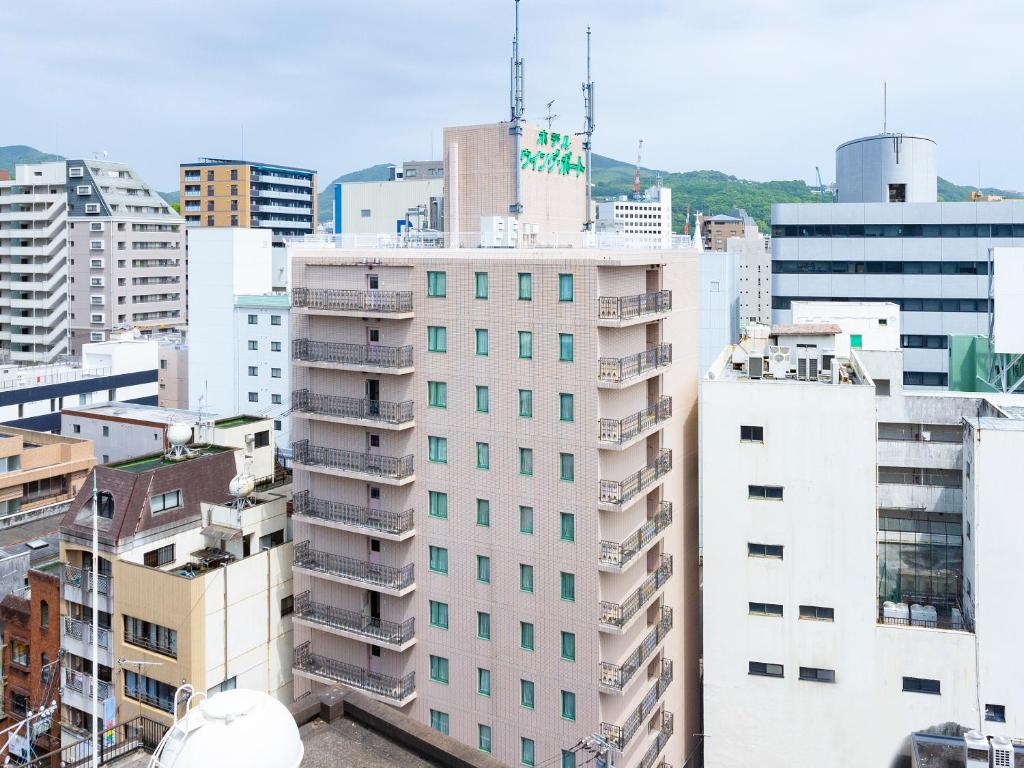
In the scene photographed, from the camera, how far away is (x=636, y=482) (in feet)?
126

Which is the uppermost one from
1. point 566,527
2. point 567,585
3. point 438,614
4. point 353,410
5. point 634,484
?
point 353,410

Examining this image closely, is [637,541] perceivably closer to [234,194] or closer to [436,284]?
[436,284]

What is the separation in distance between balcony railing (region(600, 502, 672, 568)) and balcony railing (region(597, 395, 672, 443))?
409 cm

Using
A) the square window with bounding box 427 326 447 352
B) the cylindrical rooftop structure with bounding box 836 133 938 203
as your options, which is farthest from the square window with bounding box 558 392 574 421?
the cylindrical rooftop structure with bounding box 836 133 938 203

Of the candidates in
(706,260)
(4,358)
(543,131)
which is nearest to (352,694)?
(543,131)

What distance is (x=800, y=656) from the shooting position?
38.4 metres

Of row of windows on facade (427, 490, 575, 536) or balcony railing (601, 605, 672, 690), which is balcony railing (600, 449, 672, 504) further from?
balcony railing (601, 605, 672, 690)

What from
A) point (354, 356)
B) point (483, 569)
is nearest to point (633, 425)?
point (483, 569)

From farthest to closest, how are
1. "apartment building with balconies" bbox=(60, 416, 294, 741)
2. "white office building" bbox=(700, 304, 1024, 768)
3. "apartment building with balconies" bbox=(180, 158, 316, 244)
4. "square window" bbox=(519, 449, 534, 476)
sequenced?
"apartment building with balconies" bbox=(180, 158, 316, 244)
"apartment building with balconies" bbox=(60, 416, 294, 741)
"square window" bbox=(519, 449, 534, 476)
"white office building" bbox=(700, 304, 1024, 768)

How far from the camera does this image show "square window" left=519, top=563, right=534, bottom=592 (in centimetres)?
3781

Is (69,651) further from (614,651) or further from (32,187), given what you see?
(32,187)

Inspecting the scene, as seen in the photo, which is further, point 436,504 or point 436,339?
point 436,504

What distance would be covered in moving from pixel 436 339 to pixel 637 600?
13.7m

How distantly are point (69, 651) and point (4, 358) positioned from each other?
93.1 metres
